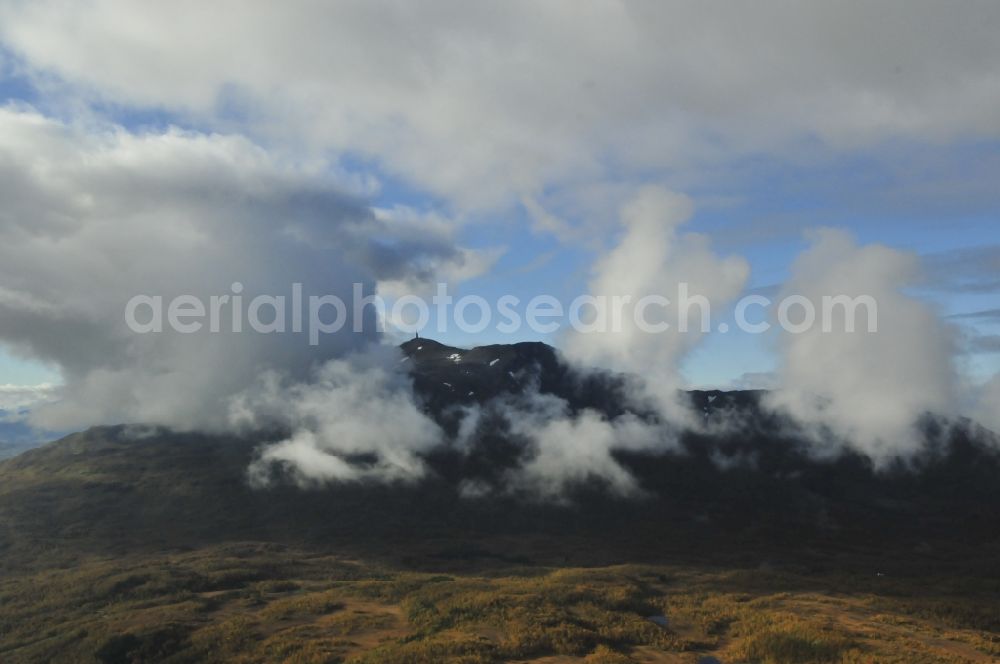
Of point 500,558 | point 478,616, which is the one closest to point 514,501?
point 500,558

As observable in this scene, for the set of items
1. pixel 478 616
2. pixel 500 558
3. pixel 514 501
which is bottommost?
pixel 500 558

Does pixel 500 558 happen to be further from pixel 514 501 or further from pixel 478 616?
pixel 478 616

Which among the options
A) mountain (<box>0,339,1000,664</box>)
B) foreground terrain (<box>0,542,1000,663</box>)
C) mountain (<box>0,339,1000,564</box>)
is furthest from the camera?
mountain (<box>0,339,1000,564</box>)

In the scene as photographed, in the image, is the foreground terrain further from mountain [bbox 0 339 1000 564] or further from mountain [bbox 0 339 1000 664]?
mountain [bbox 0 339 1000 564]

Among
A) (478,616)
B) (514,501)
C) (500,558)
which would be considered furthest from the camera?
(514,501)

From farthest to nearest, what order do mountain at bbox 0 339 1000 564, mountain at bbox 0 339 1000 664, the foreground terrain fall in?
mountain at bbox 0 339 1000 564 < mountain at bbox 0 339 1000 664 < the foreground terrain

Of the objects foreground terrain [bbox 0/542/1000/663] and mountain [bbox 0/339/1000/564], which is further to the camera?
mountain [bbox 0/339/1000/564]

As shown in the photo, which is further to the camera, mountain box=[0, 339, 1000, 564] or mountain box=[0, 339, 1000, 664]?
mountain box=[0, 339, 1000, 564]

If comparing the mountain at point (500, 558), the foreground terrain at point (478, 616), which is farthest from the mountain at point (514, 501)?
the foreground terrain at point (478, 616)

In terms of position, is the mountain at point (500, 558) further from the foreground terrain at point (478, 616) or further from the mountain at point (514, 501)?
the mountain at point (514, 501)

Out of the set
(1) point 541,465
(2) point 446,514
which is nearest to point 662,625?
(2) point 446,514

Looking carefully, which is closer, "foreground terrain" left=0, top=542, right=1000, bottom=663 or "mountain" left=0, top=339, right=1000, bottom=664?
"foreground terrain" left=0, top=542, right=1000, bottom=663

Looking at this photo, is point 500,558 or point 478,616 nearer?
point 478,616

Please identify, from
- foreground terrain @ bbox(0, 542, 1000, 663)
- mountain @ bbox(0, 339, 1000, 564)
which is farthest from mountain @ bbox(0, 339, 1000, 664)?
mountain @ bbox(0, 339, 1000, 564)
